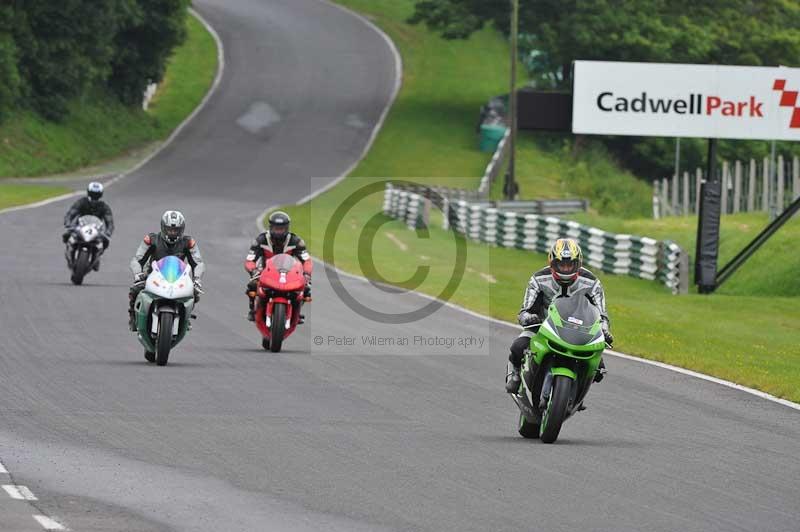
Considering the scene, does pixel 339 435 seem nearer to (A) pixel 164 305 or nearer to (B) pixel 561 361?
(B) pixel 561 361

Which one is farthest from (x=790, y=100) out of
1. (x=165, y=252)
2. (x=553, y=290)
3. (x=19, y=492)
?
(x=19, y=492)

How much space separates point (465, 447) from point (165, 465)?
2.55 m

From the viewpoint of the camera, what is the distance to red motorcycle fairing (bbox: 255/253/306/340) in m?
18.1

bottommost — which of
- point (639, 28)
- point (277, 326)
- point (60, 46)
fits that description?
point (277, 326)

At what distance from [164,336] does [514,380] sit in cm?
523

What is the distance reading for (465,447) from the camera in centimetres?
1243

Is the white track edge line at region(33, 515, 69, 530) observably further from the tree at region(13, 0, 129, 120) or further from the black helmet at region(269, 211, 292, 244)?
the tree at region(13, 0, 129, 120)

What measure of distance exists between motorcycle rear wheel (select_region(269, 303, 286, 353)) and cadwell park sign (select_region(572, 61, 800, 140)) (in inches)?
578

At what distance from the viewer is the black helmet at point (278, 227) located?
18297mm

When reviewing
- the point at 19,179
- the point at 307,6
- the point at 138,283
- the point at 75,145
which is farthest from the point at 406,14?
the point at 138,283

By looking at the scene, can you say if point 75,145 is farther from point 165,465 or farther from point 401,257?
point 165,465

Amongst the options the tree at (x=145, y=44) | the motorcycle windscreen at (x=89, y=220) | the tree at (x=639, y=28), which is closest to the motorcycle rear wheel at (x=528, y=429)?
the motorcycle windscreen at (x=89, y=220)

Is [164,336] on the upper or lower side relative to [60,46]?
lower

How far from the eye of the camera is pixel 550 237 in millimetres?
39750
